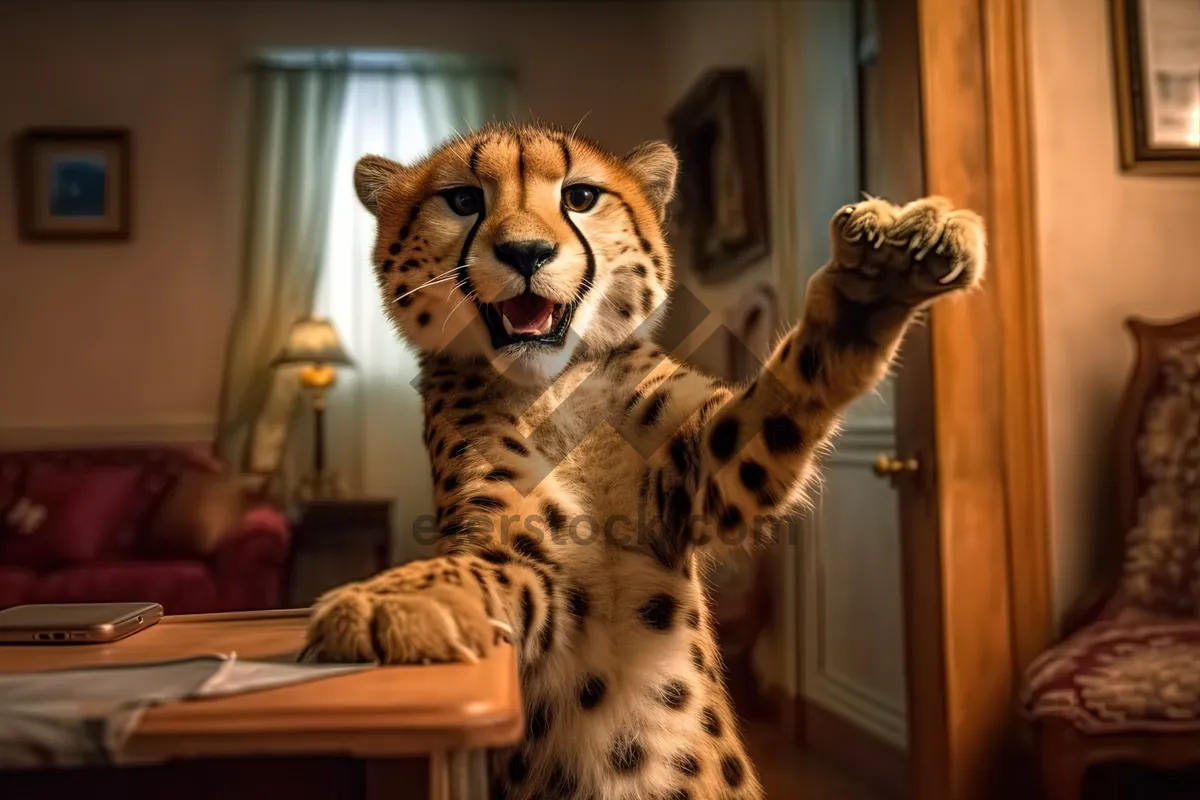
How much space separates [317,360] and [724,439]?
2.39 m

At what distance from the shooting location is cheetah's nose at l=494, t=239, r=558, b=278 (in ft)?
2.55

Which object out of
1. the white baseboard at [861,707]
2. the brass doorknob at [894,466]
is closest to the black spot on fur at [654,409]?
the brass doorknob at [894,466]

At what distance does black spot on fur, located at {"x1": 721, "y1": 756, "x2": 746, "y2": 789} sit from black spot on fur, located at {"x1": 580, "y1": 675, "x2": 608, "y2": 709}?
0.43ft

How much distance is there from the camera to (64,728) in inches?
17.3

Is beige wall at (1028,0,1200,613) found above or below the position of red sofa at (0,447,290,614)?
above

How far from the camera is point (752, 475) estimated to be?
757 millimetres

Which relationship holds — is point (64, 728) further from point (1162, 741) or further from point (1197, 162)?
point (1197, 162)

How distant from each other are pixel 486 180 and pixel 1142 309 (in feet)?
3.60

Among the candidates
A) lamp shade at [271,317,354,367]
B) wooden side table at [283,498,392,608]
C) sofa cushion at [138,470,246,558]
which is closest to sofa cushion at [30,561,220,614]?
sofa cushion at [138,470,246,558]

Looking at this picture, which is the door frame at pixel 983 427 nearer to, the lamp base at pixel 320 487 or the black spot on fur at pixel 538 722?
the black spot on fur at pixel 538 722

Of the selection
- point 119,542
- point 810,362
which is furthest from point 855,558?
point 119,542

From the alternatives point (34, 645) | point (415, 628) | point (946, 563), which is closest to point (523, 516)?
point (415, 628)

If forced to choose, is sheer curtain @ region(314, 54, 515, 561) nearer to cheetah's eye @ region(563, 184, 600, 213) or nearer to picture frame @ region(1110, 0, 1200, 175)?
picture frame @ region(1110, 0, 1200, 175)

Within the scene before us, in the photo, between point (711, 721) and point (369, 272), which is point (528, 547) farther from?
point (369, 272)
